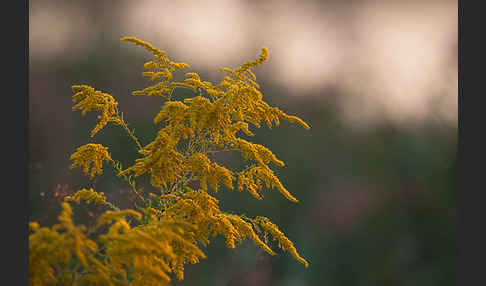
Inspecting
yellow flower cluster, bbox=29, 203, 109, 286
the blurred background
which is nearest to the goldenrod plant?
yellow flower cluster, bbox=29, 203, 109, 286

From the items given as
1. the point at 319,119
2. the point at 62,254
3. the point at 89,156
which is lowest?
the point at 62,254

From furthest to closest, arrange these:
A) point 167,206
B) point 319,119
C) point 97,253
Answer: point 319,119, point 167,206, point 97,253

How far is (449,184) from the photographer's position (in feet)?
35.0

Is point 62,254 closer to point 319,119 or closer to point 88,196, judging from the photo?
point 88,196

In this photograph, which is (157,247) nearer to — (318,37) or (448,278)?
(448,278)

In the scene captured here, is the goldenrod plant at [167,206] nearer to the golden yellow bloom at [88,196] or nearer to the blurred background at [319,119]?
the golden yellow bloom at [88,196]

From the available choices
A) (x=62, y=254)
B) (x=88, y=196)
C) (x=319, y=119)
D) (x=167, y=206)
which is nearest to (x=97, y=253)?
(x=62, y=254)

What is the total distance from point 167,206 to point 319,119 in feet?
26.8

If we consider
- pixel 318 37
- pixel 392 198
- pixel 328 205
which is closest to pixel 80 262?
pixel 328 205

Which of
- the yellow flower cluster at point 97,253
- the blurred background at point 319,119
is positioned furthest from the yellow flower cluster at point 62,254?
the blurred background at point 319,119

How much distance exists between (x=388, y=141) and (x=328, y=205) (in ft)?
8.58

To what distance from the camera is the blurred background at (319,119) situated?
9203 millimetres

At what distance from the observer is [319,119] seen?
11.5m

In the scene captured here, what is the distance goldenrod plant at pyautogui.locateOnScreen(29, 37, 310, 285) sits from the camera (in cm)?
285
